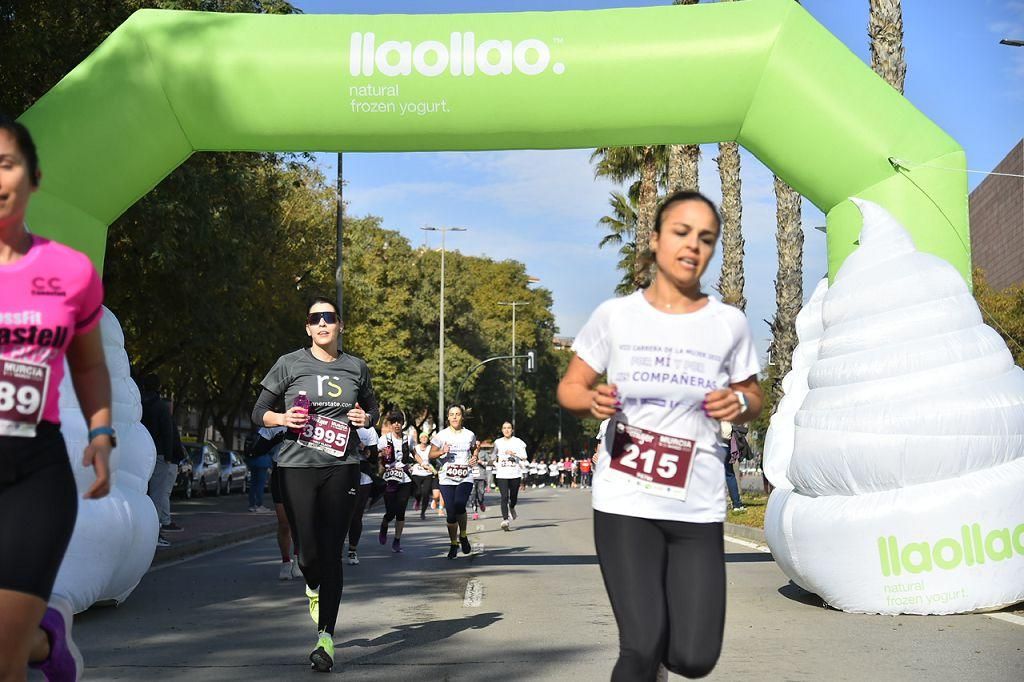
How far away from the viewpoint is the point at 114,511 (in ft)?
30.1

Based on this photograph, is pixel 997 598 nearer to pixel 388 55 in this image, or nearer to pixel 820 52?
pixel 820 52

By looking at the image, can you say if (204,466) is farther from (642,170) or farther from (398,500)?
(398,500)

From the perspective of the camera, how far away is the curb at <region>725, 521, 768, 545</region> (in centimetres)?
1797

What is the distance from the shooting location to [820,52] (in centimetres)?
1121

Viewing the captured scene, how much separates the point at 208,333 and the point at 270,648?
1976 centimetres

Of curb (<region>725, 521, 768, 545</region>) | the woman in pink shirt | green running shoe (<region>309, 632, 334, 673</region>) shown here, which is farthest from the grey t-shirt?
curb (<region>725, 521, 768, 545</region>)

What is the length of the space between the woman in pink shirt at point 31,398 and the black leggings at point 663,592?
167cm

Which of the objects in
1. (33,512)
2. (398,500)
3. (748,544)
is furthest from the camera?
(748,544)

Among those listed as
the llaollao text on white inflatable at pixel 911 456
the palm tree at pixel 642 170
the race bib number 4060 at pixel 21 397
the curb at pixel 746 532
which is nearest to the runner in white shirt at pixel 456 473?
the curb at pixel 746 532

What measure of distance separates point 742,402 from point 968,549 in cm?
528

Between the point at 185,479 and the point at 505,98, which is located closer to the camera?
Answer: the point at 505,98

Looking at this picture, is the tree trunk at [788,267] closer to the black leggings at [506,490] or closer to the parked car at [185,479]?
the black leggings at [506,490]

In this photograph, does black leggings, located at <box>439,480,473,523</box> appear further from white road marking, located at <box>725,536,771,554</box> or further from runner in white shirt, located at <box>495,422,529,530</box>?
runner in white shirt, located at <box>495,422,529,530</box>

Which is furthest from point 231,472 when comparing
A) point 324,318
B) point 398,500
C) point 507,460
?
point 324,318
